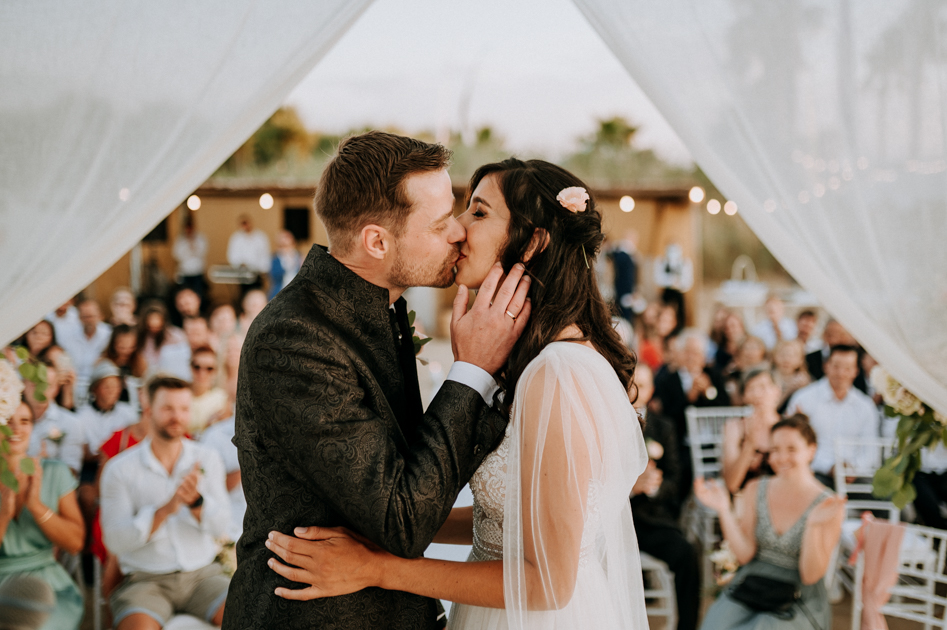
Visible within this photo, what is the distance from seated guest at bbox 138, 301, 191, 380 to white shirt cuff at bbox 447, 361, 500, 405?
505 centimetres

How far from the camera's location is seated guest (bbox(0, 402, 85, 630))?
336 cm

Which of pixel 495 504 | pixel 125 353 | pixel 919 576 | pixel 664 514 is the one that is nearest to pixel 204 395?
pixel 125 353

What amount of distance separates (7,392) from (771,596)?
135 inches

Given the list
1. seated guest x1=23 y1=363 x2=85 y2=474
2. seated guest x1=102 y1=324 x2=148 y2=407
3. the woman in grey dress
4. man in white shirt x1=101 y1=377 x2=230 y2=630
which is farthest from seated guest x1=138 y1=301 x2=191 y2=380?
the woman in grey dress

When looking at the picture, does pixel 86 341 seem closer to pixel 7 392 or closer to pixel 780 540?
pixel 7 392

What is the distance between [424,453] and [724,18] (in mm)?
1722

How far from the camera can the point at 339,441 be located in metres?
1.53

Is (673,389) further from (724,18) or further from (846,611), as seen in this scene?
(724,18)

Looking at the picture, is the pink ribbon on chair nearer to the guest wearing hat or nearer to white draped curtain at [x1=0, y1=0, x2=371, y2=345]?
white draped curtain at [x1=0, y1=0, x2=371, y2=345]

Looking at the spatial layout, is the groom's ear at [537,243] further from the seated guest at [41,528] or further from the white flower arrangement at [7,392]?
the seated guest at [41,528]

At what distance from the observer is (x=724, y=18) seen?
2346 mm

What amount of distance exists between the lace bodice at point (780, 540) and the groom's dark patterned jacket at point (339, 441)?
2.41 metres

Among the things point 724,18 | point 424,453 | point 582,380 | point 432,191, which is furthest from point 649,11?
point 424,453

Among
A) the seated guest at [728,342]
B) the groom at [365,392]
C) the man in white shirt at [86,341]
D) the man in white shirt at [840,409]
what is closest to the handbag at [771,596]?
the groom at [365,392]
